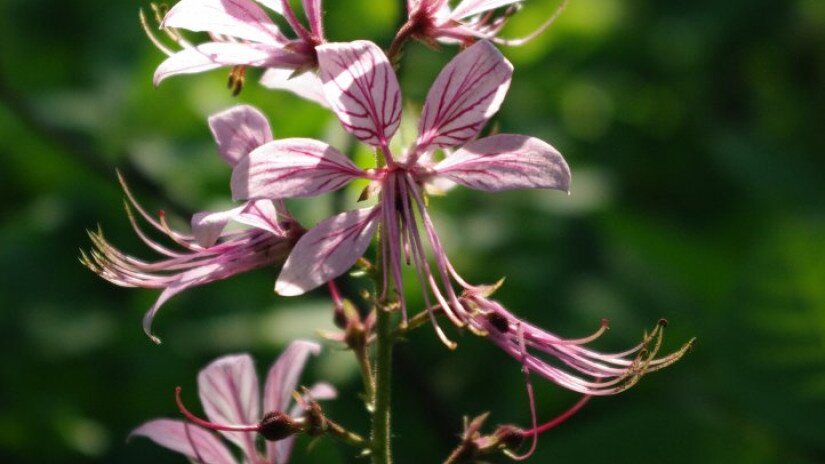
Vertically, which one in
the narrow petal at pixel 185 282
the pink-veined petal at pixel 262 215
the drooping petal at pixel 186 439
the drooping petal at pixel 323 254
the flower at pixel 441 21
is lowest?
the drooping petal at pixel 186 439

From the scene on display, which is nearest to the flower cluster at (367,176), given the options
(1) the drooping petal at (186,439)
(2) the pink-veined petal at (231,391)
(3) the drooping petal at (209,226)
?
(3) the drooping petal at (209,226)

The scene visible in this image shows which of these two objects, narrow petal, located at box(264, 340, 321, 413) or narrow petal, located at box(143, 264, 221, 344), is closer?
narrow petal, located at box(143, 264, 221, 344)

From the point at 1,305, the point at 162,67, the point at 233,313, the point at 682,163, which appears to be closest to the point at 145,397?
the point at 233,313

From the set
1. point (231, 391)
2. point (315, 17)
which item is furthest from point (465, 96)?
point (231, 391)

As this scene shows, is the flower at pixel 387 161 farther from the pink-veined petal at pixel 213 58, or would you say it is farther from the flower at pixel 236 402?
the flower at pixel 236 402

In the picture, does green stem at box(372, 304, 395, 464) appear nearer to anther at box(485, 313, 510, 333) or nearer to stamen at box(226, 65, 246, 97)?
anther at box(485, 313, 510, 333)

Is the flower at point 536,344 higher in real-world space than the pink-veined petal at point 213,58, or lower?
lower

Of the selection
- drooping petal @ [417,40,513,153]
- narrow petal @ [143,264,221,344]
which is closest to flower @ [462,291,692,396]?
drooping petal @ [417,40,513,153]
